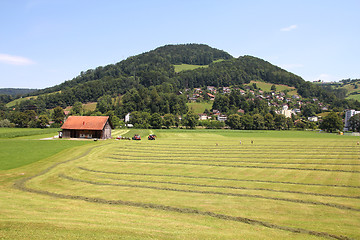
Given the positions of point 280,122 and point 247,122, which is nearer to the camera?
point 247,122

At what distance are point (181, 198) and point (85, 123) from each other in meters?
59.6

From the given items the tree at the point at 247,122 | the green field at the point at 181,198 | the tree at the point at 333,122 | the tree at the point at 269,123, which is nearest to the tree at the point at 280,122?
the tree at the point at 269,123

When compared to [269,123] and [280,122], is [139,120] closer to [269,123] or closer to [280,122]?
[269,123]

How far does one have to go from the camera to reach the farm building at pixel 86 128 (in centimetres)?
7419

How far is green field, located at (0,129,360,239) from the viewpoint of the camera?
49.8 ft

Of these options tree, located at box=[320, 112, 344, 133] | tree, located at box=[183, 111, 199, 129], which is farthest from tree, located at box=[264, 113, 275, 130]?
tree, located at box=[183, 111, 199, 129]

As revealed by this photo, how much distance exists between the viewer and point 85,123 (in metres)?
75.6

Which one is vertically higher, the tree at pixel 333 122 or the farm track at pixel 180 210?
the tree at pixel 333 122

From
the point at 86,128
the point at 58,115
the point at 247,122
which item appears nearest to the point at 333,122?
the point at 247,122

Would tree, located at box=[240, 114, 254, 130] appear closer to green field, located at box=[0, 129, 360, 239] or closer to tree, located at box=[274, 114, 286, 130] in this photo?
tree, located at box=[274, 114, 286, 130]

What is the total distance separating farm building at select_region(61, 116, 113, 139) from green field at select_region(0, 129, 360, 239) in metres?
31.6

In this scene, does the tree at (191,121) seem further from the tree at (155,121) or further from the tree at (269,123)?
the tree at (269,123)

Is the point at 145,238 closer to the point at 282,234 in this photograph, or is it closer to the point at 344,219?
the point at 282,234

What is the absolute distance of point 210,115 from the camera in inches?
7549
